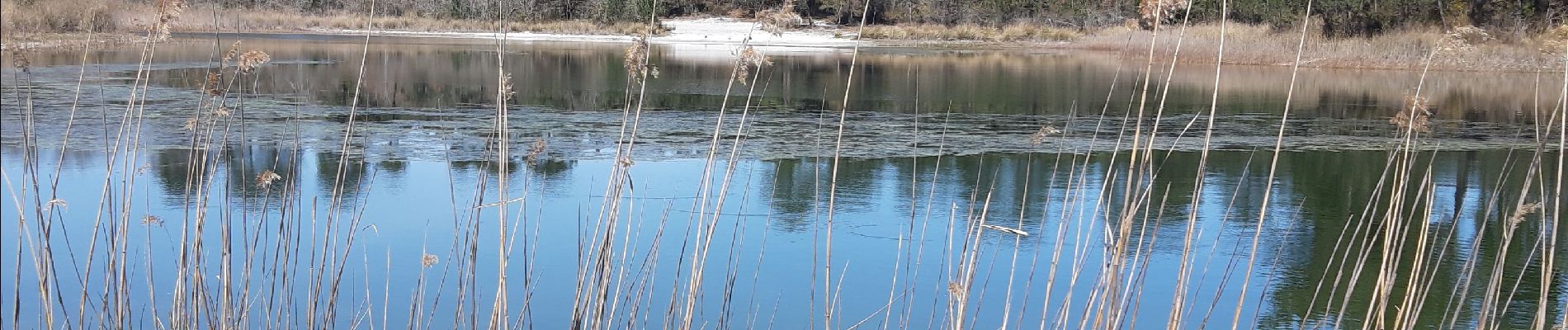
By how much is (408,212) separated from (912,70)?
10856mm

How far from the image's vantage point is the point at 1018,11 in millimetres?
33406

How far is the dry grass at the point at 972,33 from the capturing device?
28.9m

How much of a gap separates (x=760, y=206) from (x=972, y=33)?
2562 centimetres

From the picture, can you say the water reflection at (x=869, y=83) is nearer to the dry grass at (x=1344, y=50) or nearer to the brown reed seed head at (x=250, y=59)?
the dry grass at (x=1344, y=50)

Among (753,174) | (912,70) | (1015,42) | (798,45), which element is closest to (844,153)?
(753,174)

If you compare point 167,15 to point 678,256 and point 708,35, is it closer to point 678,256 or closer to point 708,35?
point 678,256

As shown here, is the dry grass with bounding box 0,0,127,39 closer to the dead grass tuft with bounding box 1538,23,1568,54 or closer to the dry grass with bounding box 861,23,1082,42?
the dead grass tuft with bounding box 1538,23,1568,54

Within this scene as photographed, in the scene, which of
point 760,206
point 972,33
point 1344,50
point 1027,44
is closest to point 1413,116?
point 760,206

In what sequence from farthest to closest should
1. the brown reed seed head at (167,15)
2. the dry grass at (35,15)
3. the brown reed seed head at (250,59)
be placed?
the brown reed seed head at (250,59) → the brown reed seed head at (167,15) → the dry grass at (35,15)

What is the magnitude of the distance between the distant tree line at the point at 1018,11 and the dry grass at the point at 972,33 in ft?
1.80

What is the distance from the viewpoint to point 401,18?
31.4 meters

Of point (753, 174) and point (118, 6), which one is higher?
point (118, 6)

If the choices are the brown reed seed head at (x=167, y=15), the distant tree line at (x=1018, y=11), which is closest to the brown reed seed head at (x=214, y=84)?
the brown reed seed head at (x=167, y=15)

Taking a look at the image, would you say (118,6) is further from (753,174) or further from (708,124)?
Answer: (708,124)
